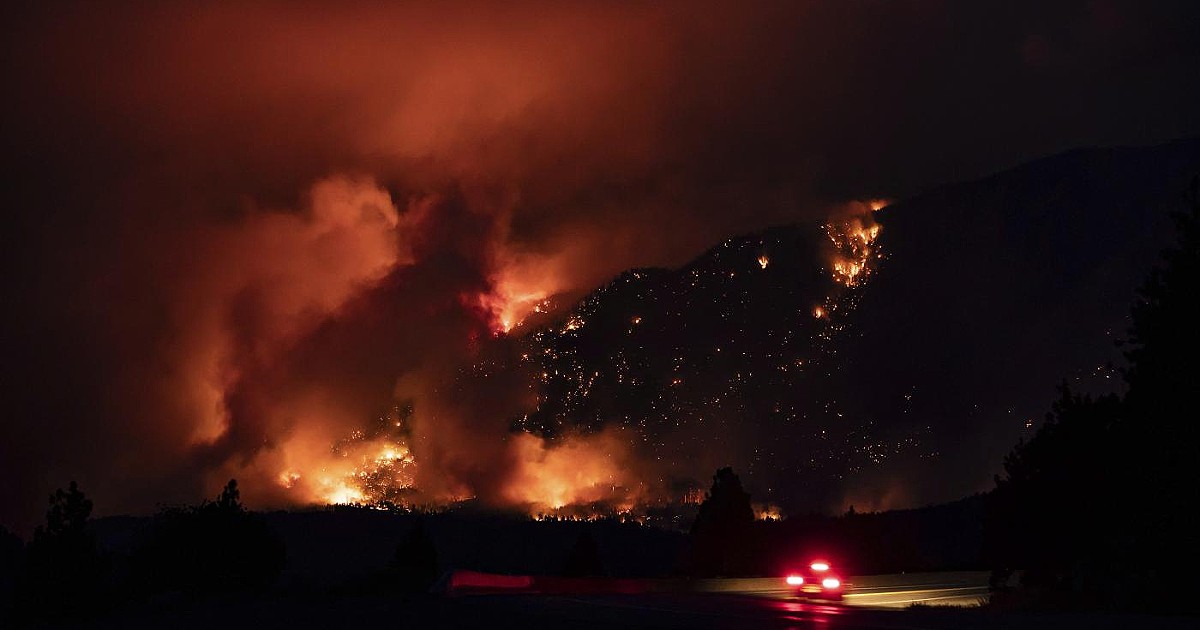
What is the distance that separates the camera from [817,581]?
45.2 meters

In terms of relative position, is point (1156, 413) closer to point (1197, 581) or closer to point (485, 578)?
point (1197, 581)

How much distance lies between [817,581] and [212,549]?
224 feet

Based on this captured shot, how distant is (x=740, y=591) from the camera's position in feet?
172

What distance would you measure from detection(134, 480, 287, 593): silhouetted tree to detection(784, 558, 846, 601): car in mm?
62295

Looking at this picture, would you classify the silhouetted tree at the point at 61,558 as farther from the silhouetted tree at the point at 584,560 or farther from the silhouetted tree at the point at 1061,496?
the silhouetted tree at the point at 1061,496

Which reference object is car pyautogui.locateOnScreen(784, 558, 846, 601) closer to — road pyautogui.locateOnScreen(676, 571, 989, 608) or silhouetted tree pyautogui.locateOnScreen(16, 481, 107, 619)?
road pyautogui.locateOnScreen(676, 571, 989, 608)

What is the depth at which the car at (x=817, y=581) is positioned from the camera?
44594 millimetres

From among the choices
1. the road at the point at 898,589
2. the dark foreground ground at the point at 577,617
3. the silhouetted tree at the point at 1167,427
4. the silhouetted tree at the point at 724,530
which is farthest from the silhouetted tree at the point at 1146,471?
the silhouetted tree at the point at 724,530

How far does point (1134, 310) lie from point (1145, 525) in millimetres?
7546

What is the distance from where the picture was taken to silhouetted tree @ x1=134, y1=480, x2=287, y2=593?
319 ft

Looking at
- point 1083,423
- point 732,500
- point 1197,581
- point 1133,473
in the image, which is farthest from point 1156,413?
point 732,500

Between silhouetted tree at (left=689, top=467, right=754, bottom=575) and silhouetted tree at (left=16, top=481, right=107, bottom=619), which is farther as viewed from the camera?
silhouetted tree at (left=689, top=467, right=754, bottom=575)

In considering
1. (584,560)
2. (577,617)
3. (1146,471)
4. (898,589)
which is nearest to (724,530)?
(584,560)

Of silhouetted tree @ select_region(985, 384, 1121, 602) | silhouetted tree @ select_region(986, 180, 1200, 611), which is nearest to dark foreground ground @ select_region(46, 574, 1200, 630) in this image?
silhouetted tree @ select_region(986, 180, 1200, 611)
